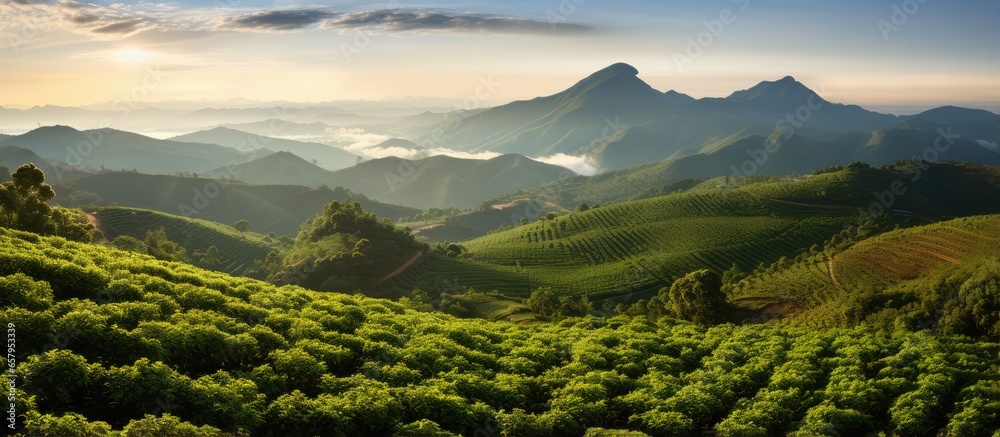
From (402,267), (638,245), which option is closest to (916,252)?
(638,245)

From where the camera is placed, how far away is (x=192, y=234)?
15975 centimetres

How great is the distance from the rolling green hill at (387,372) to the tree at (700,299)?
1429 cm

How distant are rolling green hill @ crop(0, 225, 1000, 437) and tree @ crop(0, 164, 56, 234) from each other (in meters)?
12.8

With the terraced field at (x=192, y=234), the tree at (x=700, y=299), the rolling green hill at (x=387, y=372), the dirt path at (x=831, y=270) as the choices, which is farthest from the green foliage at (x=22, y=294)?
the terraced field at (x=192, y=234)

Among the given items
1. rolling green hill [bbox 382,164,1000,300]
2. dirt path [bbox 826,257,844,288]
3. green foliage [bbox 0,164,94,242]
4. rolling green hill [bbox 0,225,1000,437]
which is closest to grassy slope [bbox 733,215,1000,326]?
dirt path [bbox 826,257,844,288]

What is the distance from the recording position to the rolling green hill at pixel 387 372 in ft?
62.4

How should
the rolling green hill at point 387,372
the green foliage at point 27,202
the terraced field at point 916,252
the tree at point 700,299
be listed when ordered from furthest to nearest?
1. the terraced field at point 916,252
2. the tree at point 700,299
3. the green foliage at point 27,202
4. the rolling green hill at point 387,372

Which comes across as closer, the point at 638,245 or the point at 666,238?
the point at 638,245

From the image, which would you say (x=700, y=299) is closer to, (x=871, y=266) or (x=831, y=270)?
(x=831, y=270)

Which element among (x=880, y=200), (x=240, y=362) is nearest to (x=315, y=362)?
(x=240, y=362)

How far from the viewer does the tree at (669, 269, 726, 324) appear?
47406mm

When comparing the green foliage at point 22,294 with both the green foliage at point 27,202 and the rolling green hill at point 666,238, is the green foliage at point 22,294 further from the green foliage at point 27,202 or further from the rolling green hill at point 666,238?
the rolling green hill at point 666,238

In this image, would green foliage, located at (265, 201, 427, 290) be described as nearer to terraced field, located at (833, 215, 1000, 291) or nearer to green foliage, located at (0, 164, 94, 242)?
green foliage, located at (0, 164, 94, 242)

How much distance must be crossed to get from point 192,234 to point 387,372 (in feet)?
516
